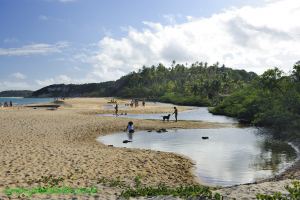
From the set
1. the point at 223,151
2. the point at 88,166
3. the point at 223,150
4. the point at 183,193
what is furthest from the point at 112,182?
the point at 223,150

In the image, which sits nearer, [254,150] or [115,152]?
[115,152]

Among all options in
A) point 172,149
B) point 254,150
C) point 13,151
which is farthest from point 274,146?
point 13,151

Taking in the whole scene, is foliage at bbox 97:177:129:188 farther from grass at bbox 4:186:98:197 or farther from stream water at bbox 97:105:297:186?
stream water at bbox 97:105:297:186

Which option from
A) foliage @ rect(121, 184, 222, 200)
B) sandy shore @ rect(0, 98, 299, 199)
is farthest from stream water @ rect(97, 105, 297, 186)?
foliage @ rect(121, 184, 222, 200)

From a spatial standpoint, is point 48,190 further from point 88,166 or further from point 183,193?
point 88,166

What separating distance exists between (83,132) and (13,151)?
55.8 ft

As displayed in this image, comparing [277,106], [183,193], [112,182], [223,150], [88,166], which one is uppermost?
[277,106]

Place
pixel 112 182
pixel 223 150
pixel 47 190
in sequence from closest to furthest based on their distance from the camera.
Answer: pixel 47 190 → pixel 112 182 → pixel 223 150

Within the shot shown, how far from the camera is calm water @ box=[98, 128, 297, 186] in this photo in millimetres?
24219

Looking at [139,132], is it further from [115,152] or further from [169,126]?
[115,152]

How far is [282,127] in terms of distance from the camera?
1870 inches

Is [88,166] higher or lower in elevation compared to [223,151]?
higher

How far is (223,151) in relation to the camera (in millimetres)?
33312

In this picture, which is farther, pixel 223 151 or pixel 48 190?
pixel 223 151
